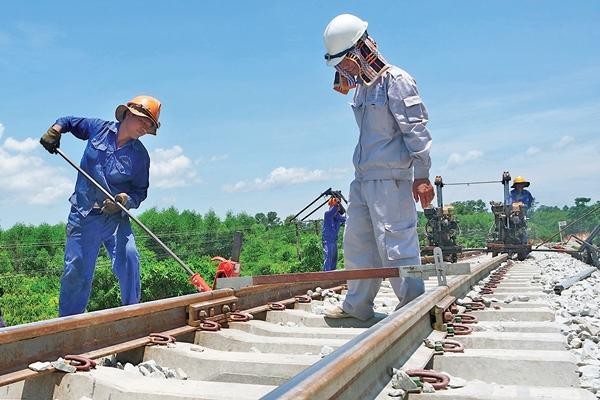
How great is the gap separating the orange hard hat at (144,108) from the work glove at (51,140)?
46 centimetres

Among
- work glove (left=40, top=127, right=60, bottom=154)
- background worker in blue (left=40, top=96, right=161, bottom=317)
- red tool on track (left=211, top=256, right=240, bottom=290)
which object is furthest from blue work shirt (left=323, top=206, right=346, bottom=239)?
work glove (left=40, top=127, right=60, bottom=154)

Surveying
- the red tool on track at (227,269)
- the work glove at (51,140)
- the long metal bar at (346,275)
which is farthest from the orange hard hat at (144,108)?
the long metal bar at (346,275)

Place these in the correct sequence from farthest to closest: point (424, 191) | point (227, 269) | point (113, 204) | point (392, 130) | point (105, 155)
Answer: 1. point (105, 155)
2. point (113, 204)
3. point (227, 269)
4. point (392, 130)
5. point (424, 191)

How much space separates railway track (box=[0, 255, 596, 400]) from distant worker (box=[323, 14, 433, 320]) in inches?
10.1

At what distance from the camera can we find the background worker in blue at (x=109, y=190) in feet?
14.3

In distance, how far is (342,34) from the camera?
145 inches

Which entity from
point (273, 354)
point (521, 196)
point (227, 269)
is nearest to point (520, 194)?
point (521, 196)

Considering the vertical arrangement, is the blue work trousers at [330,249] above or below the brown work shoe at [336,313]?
above

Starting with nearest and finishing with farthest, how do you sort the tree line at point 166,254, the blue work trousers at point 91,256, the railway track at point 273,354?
the railway track at point 273,354, the blue work trousers at point 91,256, the tree line at point 166,254

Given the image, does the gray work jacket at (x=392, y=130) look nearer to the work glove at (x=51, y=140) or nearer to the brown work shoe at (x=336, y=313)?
the brown work shoe at (x=336, y=313)

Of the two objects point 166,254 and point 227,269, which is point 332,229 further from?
point 166,254

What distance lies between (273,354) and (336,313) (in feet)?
4.41

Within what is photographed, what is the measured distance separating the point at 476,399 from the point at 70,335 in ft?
4.97

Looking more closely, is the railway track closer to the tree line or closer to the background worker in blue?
the background worker in blue
